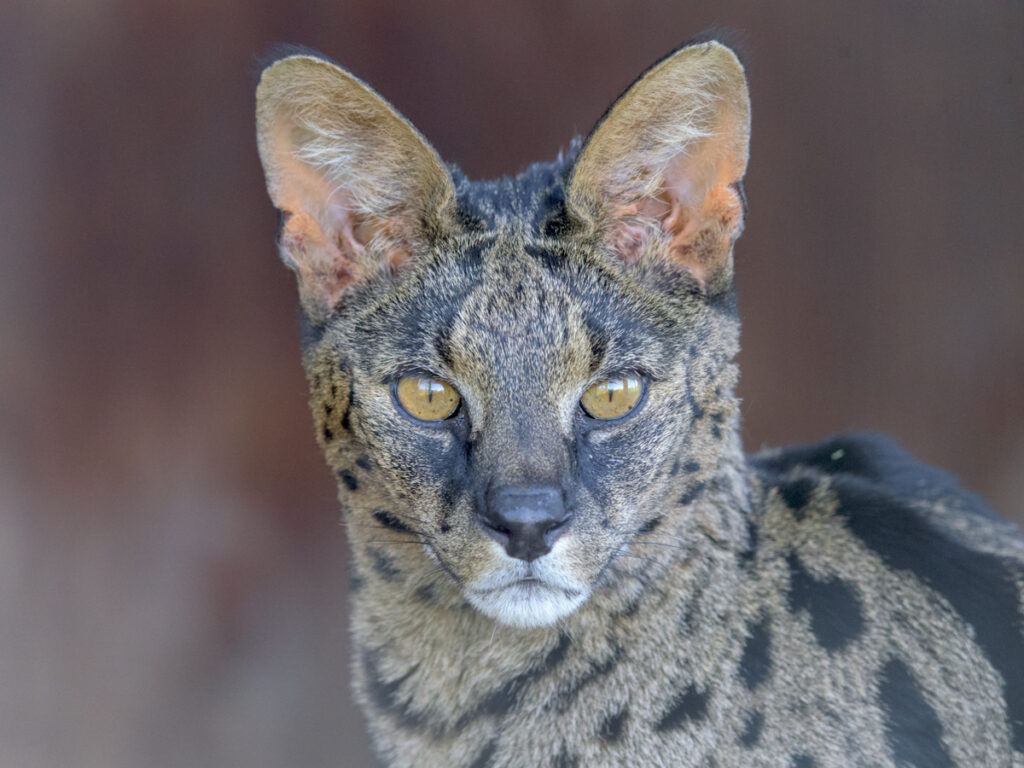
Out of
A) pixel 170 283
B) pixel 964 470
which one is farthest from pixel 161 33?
pixel 964 470

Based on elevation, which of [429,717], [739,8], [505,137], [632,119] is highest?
A: [739,8]

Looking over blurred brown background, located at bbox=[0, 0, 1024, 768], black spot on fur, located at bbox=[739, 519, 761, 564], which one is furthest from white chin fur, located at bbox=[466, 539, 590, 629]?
blurred brown background, located at bbox=[0, 0, 1024, 768]

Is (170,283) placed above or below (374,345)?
above

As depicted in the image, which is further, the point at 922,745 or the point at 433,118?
the point at 433,118

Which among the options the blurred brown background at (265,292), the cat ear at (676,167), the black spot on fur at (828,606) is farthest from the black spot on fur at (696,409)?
the blurred brown background at (265,292)

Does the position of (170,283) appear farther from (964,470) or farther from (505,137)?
(964,470)

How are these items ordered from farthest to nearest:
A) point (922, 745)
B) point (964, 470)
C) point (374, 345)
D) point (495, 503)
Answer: point (964, 470), point (374, 345), point (922, 745), point (495, 503)

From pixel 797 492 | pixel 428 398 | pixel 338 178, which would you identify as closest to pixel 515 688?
pixel 428 398
